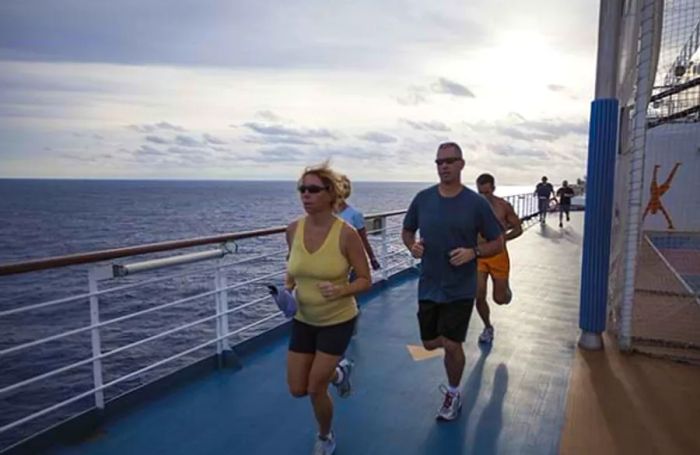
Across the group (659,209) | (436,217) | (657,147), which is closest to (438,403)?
(436,217)

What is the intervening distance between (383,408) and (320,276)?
1.20 meters

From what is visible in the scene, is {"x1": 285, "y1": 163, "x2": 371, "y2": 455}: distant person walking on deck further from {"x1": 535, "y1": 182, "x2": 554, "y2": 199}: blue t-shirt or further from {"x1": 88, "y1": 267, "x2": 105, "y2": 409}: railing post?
{"x1": 535, "y1": 182, "x2": 554, "y2": 199}: blue t-shirt

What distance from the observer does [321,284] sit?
2.01 meters

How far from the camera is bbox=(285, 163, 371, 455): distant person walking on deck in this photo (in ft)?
6.71

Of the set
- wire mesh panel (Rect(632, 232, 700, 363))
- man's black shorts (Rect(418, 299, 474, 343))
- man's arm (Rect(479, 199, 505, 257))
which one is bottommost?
wire mesh panel (Rect(632, 232, 700, 363))

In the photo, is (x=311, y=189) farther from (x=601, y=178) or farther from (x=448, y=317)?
(x=601, y=178)

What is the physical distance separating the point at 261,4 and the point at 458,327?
666 centimetres

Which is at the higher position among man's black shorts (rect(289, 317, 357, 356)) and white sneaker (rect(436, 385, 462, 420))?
man's black shorts (rect(289, 317, 357, 356))

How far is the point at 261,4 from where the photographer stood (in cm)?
754

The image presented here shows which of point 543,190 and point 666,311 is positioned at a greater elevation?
point 543,190

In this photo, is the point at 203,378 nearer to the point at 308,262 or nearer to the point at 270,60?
the point at 308,262

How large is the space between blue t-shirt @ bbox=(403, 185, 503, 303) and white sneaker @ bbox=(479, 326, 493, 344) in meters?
1.57

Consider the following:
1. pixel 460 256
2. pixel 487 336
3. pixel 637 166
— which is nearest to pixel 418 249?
pixel 460 256

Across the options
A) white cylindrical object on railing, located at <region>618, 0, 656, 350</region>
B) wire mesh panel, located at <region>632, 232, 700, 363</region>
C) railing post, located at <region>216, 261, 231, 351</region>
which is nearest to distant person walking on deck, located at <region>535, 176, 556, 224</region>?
wire mesh panel, located at <region>632, 232, 700, 363</region>
